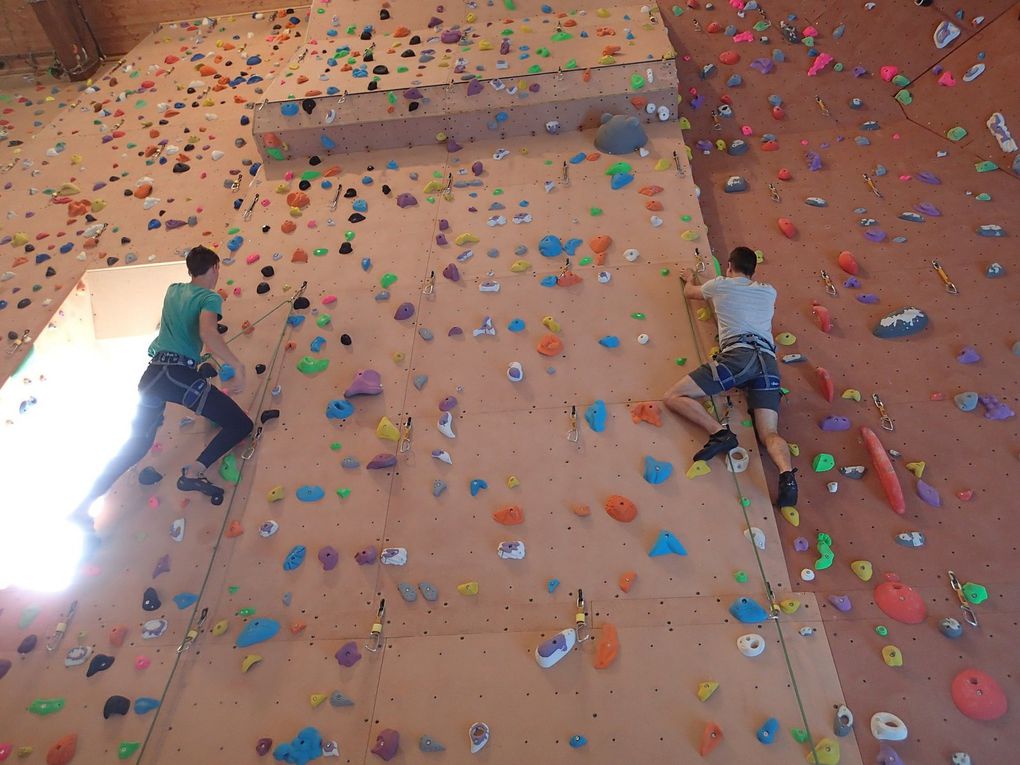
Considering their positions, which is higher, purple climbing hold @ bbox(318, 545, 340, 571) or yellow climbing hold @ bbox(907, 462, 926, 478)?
purple climbing hold @ bbox(318, 545, 340, 571)

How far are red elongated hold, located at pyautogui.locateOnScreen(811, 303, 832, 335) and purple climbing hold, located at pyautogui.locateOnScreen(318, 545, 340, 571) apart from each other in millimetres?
2537

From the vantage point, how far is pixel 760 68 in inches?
181

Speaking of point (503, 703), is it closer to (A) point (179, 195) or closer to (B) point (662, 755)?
(B) point (662, 755)

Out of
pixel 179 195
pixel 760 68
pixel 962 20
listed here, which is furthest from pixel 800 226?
pixel 179 195

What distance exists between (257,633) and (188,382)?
1113 mm

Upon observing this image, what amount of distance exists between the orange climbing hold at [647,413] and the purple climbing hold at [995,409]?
1.41 m

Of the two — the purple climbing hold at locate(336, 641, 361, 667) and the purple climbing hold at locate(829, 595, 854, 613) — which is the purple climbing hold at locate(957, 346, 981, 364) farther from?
the purple climbing hold at locate(336, 641, 361, 667)

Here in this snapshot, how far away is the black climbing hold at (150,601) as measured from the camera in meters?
2.63

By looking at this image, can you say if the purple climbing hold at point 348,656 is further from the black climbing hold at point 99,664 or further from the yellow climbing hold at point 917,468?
the yellow climbing hold at point 917,468

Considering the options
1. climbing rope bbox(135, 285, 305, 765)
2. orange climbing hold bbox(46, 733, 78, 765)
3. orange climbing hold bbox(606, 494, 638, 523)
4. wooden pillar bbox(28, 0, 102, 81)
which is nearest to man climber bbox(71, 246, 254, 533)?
climbing rope bbox(135, 285, 305, 765)

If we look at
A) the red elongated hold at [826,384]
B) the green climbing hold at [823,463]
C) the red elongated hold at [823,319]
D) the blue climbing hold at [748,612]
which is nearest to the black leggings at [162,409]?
the blue climbing hold at [748,612]

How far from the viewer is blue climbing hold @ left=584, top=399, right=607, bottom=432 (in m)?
2.90

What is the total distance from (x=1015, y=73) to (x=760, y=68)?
4.92 ft

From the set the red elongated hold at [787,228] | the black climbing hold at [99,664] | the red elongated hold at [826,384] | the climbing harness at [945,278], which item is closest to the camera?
the black climbing hold at [99,664]
